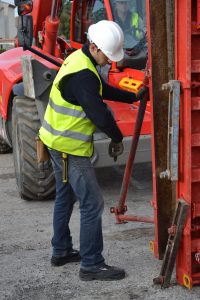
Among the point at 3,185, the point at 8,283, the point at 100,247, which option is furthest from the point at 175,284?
the point at 3,185

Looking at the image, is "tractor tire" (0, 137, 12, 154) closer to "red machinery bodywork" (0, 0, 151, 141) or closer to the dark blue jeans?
"red machinery bodywork" (0, 0, 151, 141)

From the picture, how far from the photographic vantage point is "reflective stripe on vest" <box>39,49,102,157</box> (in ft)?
13.8

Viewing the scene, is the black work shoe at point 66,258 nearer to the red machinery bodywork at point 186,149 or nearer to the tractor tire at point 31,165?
the red machinery bodywork at point 186,149

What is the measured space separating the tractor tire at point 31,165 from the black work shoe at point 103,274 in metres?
1.98

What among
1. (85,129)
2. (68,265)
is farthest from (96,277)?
(85,129)

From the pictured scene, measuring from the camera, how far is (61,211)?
15.2ft

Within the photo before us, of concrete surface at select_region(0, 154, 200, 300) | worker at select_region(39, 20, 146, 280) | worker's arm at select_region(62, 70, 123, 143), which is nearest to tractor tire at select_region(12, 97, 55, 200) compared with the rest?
concrete surface at select_region(0, 154, 200, 300)

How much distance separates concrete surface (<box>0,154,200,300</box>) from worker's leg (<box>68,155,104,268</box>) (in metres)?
0.31

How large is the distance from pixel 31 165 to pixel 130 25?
5.73 feet

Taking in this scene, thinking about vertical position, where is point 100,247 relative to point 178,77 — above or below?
below

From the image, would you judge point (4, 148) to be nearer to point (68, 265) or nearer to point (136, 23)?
point (136, 23)

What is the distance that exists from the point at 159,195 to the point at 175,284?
25.3 inches

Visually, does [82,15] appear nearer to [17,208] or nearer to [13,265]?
[17,208]

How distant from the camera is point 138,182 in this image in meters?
7.27
